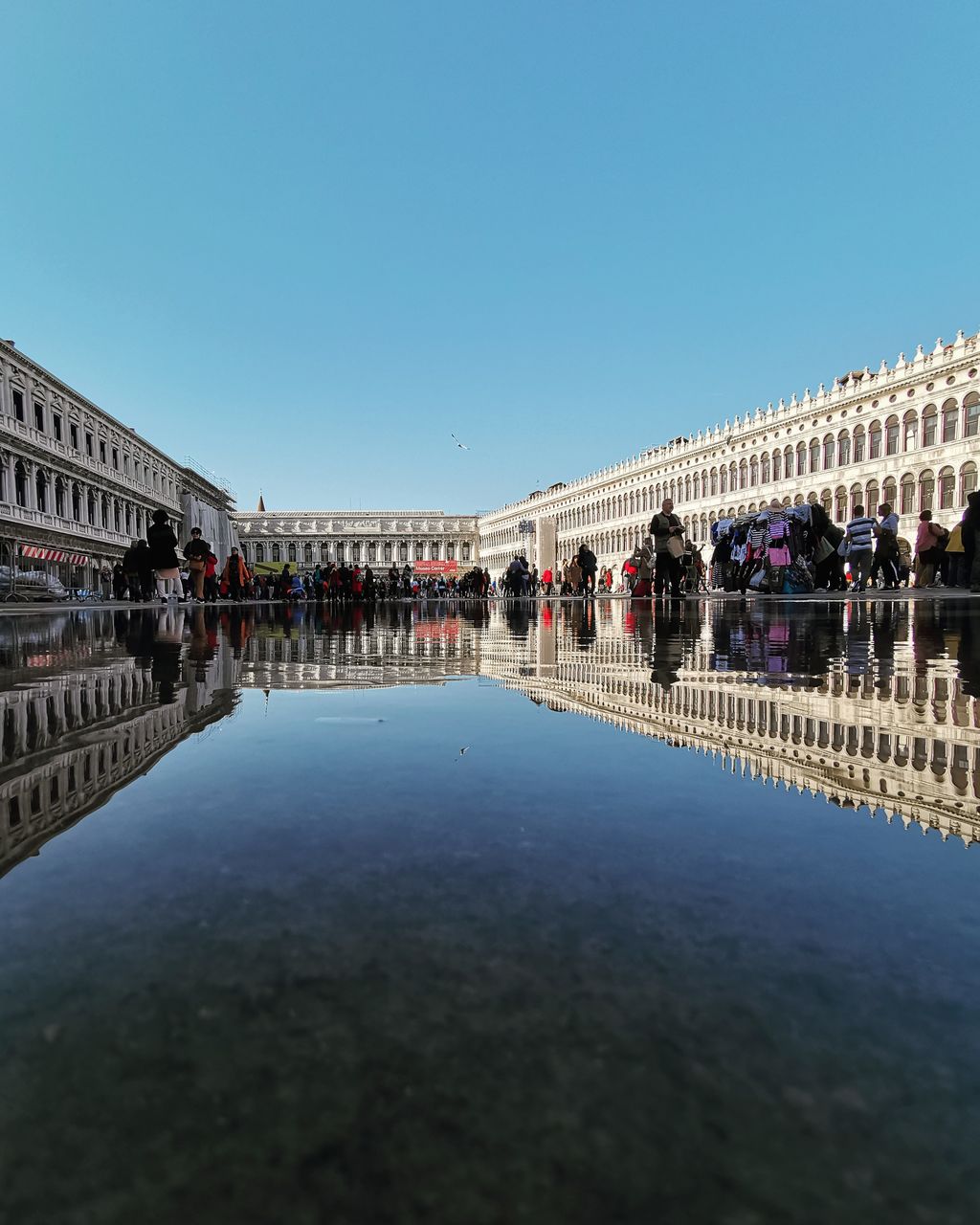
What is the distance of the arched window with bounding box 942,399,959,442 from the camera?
40188 mm

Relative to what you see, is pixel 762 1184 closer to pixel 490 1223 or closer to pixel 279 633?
pixel 490 1223

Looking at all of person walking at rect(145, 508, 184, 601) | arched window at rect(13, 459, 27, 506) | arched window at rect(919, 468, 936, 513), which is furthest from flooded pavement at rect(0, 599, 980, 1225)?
arched window at rect(919, 468, 936, 513)

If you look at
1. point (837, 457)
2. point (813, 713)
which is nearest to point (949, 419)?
point (837, 457)

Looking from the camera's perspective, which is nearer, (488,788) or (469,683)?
(488,788)

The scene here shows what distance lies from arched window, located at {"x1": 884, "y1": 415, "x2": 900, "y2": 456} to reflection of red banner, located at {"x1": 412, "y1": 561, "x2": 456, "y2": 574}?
72.1 metres

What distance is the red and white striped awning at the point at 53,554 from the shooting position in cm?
3262

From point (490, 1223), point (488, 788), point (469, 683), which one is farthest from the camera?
point (469, 683)

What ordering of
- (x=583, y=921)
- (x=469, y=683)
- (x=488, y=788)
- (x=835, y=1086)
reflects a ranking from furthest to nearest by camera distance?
(x=469, y=683)
(x=488, y=788)
(x=583, y=921)
(x=835, y=1086)

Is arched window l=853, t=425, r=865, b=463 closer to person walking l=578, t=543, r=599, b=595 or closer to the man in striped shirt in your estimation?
person walking l=578, t=543, r=599, b=595

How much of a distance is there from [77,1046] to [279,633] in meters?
6.48

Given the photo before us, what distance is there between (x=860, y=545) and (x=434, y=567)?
98556mm

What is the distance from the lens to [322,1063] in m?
0.55

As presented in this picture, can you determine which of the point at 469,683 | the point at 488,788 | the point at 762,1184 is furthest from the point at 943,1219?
the point at 469,683

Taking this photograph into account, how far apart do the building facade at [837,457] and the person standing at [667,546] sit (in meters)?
18.4
